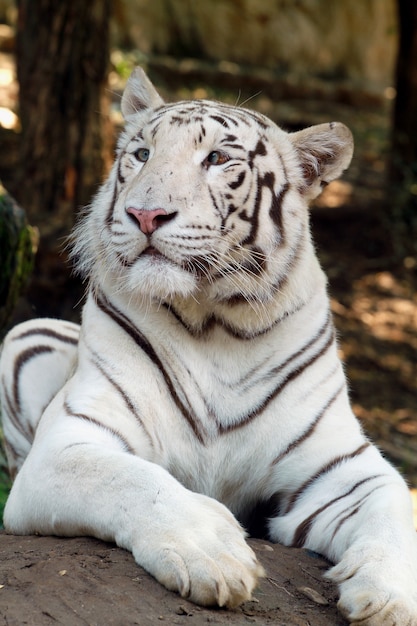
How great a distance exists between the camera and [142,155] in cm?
335

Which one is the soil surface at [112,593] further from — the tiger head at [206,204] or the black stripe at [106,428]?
the tiger head at [206,204]

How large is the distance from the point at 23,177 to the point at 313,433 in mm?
4238

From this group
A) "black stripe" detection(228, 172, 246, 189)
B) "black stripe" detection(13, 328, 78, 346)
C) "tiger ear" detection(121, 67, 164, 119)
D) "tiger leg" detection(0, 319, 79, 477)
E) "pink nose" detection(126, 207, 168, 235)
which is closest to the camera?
"pink nose" detection(126, 207, 168, 235)

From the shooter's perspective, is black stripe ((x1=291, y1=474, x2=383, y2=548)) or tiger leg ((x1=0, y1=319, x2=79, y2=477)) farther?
tiger leg ((x1=0, y1=319, x2=79, y2=477))

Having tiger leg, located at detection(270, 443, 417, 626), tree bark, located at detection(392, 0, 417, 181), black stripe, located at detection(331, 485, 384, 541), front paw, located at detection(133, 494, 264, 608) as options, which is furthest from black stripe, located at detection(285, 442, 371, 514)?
tree bark, located at detection(392, 0, 417, 181)

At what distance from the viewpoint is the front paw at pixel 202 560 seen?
2299mm

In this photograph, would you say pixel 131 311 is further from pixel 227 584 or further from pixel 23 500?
pixel 227 584

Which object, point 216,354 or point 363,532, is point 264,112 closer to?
point 216,354

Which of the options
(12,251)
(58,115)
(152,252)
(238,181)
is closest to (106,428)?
(152,252)

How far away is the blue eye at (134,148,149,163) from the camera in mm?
3332

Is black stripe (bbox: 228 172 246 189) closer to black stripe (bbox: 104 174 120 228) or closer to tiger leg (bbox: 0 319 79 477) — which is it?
black stripe (bbox: 104 174 120 228)

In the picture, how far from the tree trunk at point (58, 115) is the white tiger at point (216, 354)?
3167 mm

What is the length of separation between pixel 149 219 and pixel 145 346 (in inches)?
21.2

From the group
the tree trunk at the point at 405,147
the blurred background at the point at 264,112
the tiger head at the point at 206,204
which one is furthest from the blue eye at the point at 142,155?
the tree trunk at the point at 405,147
